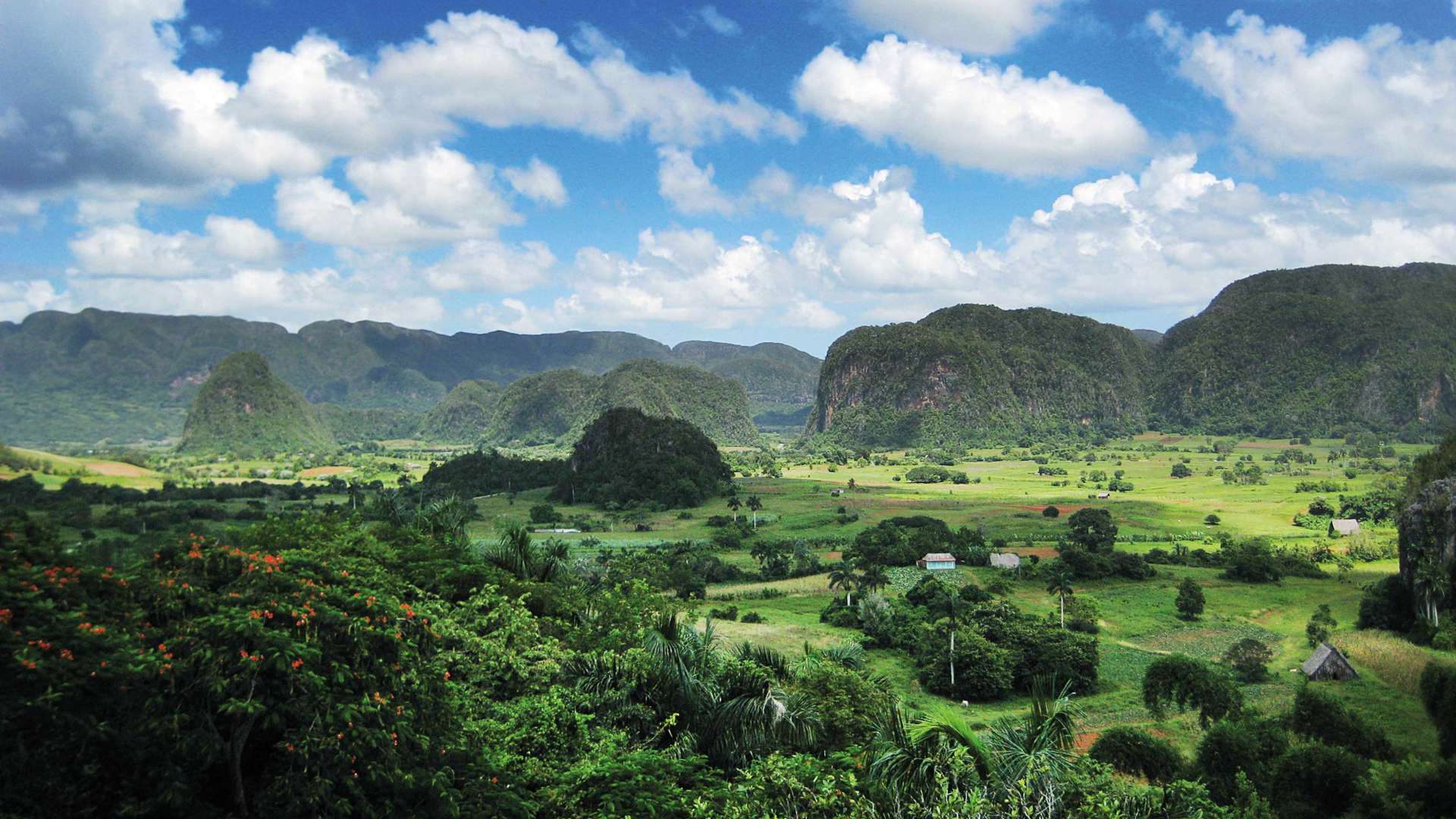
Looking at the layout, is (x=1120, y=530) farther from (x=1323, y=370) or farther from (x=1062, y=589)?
(x=1323, y=370)

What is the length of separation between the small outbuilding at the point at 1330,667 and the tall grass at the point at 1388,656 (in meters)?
1.08

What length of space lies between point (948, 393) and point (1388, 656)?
143 metres

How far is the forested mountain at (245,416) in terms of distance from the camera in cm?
15325

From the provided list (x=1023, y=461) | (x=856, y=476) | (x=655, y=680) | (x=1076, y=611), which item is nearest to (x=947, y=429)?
(x=1023, y=461)

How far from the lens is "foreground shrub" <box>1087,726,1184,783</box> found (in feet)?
69.6

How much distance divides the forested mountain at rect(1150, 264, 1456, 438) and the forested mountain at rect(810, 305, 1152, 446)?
1698cm

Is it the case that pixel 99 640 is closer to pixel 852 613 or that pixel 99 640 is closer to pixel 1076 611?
pixel 852 613

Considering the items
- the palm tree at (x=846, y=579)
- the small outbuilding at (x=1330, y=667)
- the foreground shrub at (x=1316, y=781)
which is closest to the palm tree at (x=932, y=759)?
the foreground shrub at (x=1316, y=781)

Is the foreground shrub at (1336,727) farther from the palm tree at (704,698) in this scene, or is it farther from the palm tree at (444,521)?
the palm tree at (444,521)

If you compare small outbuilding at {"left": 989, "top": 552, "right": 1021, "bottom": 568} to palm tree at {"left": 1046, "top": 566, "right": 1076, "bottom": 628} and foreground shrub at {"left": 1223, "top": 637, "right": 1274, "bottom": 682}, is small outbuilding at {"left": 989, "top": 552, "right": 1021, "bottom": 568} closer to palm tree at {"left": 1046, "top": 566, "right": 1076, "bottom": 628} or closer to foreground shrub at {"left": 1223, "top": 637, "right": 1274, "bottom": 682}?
palm tree at {"left": 1046, "top": 566, "right": 1076, "bottom": 628}

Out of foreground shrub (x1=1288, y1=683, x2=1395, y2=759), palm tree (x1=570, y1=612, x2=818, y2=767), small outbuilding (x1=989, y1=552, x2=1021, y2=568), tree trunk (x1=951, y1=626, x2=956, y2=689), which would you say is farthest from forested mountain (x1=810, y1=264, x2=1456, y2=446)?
palm tree (x1=570, y1=612, x2=818, y2=767)

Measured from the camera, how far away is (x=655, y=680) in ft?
41.0

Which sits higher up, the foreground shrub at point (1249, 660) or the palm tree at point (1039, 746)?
the palm tree at point (1039, 746)

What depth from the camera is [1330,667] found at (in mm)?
31594
